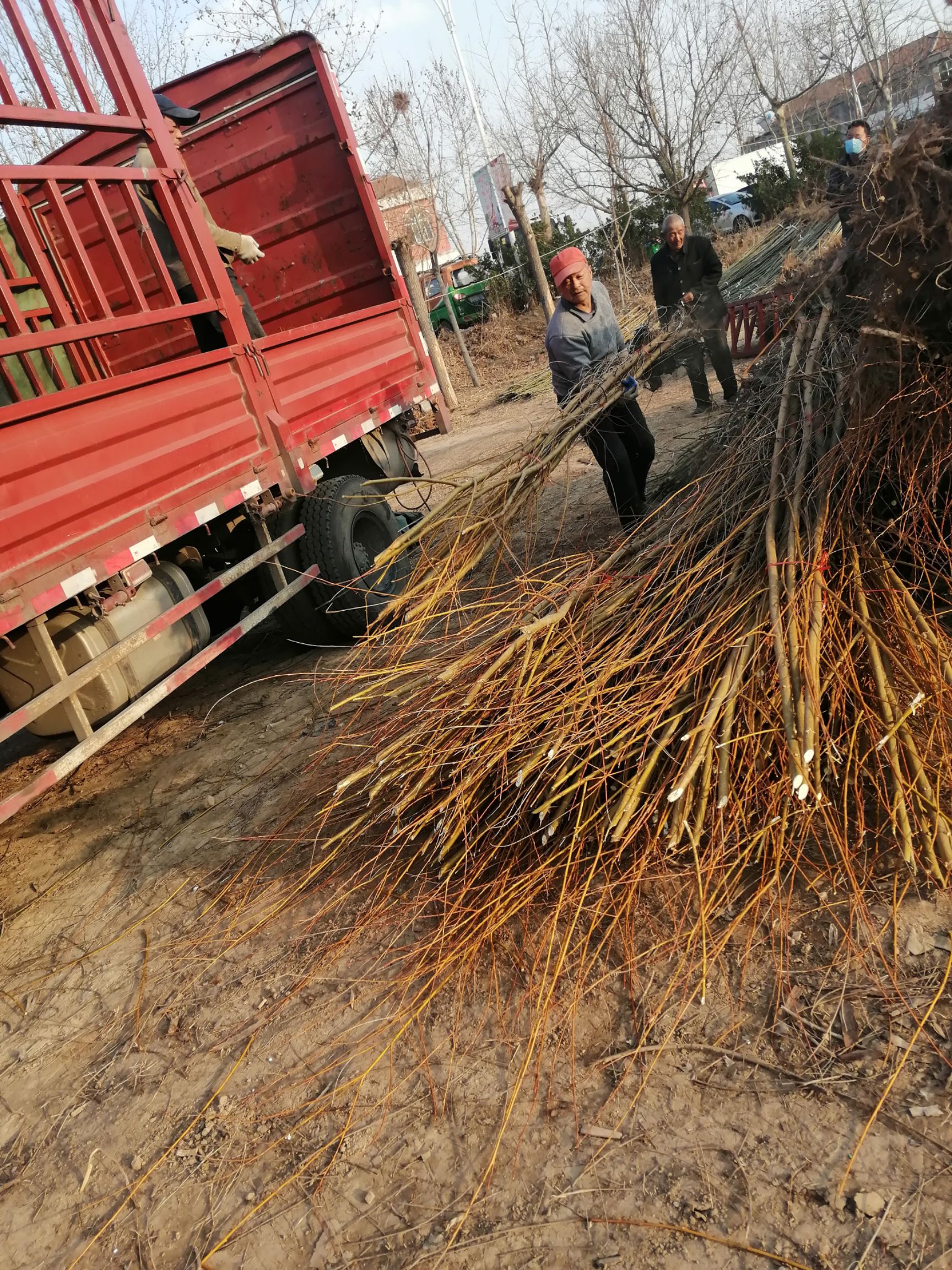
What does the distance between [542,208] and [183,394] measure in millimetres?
16810

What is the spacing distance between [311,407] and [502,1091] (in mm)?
3634

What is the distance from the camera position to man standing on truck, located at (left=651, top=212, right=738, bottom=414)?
6551mm

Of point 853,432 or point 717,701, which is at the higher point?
point 853,432

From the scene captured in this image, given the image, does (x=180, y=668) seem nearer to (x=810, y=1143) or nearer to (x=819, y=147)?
(x=810, y=1143)

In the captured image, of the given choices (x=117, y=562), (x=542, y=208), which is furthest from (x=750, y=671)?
(x=542, y=208)

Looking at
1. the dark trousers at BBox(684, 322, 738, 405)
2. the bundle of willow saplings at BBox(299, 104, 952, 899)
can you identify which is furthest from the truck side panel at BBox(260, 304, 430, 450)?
the dark trousers at BBox(684, 322, 738, 405)

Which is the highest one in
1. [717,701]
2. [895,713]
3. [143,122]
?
[143,122]

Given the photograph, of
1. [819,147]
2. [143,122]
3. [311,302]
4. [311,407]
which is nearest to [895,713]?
[311,407]

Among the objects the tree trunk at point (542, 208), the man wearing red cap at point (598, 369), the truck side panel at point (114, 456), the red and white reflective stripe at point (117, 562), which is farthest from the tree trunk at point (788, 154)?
the red and white reflective stripe at point (117, 562)

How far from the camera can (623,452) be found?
4.65 meters

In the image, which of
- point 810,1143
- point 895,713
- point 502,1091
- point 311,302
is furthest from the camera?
point 311,302

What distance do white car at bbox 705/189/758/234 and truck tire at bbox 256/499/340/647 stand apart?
17.7 meters

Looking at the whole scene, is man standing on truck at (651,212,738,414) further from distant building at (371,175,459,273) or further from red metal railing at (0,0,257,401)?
distant building at (371,175,459,273)

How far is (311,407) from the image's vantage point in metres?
4.72
